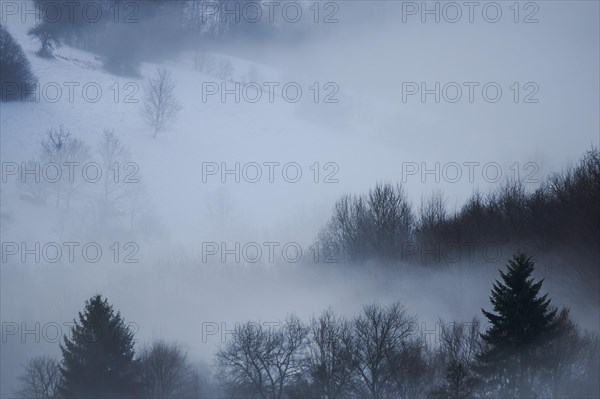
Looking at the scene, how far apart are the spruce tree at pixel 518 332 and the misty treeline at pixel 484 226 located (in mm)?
9561

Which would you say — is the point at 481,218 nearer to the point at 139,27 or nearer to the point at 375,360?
the point at 375,360

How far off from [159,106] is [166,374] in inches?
2283

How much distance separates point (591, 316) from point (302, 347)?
1538 centimetres

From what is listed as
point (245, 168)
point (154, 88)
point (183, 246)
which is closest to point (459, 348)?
point (183, 246)

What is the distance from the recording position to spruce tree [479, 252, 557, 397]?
2486 cm

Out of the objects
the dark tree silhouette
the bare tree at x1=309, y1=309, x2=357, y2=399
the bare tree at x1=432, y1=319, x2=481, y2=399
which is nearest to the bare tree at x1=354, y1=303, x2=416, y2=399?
the bare tree at x1=309, y1=309, x2=357, y2=399

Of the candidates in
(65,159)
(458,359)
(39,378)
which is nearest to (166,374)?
(39,378)

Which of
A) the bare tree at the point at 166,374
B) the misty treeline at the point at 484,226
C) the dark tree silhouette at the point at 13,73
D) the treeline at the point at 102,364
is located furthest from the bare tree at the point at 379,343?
the dark tree silhouette at the point at 13,73

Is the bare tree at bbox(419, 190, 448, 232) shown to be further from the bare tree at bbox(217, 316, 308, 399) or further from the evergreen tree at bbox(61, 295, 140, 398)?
the evergreen tree at bbox(61, 295, 140, 398)

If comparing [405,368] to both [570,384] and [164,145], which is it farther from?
[164,145]

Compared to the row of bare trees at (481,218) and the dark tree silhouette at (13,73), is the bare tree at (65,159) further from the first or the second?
the row of bare trees at (481,218)

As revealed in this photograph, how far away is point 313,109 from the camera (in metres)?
109

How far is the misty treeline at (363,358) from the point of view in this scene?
1000 inches

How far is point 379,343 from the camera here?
37.4 m
